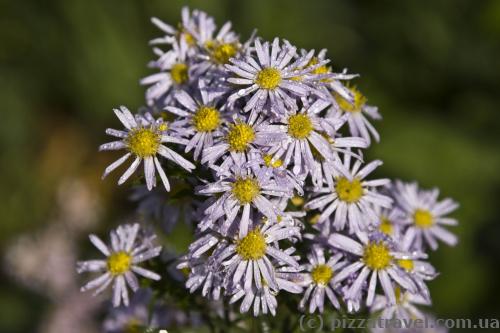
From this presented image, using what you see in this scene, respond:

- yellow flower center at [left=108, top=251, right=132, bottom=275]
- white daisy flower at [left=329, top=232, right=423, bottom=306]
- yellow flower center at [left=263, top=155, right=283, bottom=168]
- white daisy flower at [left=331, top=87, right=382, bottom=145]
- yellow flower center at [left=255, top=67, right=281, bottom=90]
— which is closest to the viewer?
yellow flower center at [left=263, top=155, right=283, bottom=168]

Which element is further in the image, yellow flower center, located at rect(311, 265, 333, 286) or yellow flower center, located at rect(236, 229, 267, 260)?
yellow flower center, located at rect(311, 265, 333, 286)

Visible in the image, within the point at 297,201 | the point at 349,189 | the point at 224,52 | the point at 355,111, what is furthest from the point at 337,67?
the point at 297,201

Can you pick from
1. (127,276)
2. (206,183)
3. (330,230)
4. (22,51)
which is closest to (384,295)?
(330,230)

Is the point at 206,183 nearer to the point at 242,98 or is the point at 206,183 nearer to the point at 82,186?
the point at 242,98

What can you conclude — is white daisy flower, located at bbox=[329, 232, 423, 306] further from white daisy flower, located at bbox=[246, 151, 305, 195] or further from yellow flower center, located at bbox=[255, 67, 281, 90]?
yellow flower center, located at bbox=[255, 67, 281, 90]

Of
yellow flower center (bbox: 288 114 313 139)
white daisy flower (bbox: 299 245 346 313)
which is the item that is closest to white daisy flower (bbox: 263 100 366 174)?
yellow flower center (bbox: 288 114 313 139)

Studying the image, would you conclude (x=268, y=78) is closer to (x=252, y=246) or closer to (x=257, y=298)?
(x=252, y=246)
